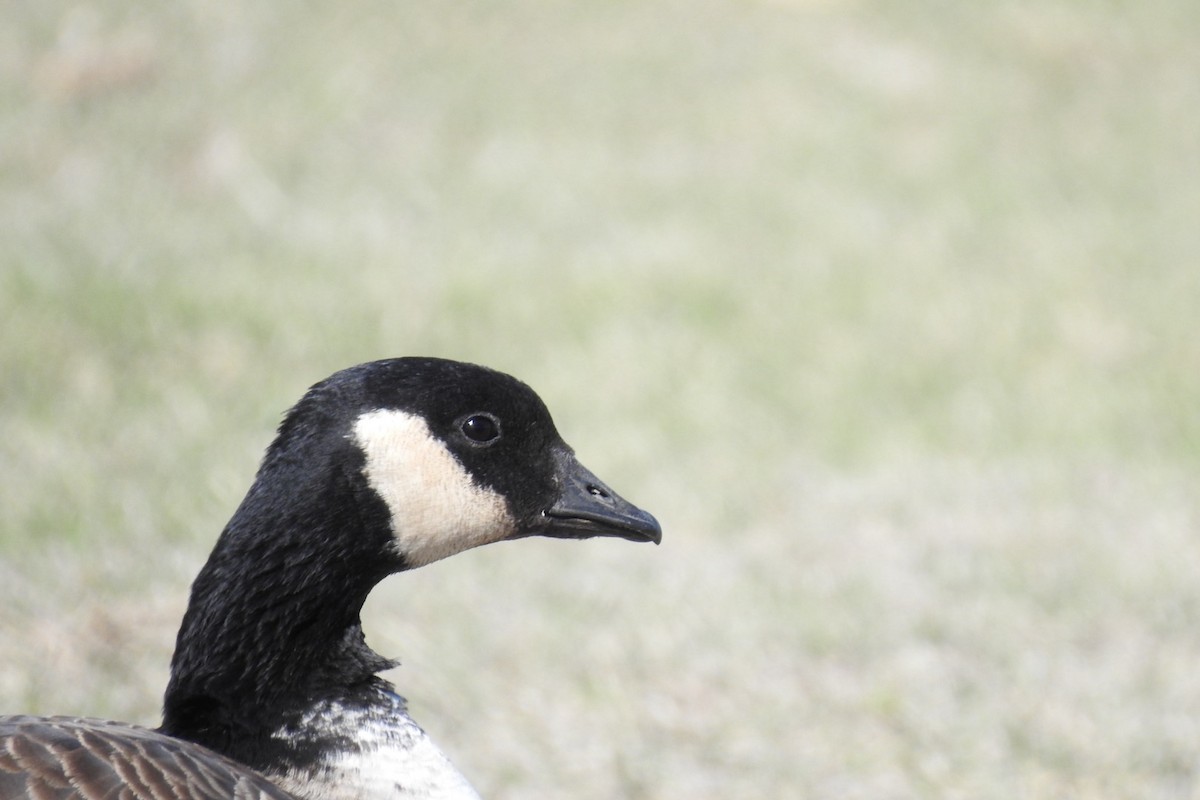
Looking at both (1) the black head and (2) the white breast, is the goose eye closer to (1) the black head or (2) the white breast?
(1) the black head

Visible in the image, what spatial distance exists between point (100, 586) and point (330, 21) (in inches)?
280

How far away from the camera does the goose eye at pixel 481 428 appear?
2.85 m

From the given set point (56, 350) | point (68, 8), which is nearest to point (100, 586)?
point (56, 350)

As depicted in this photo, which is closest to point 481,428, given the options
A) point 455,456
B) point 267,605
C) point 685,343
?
point 455,456

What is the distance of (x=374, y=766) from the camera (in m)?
2.64


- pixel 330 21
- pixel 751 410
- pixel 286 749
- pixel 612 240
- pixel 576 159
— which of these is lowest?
pixel 286 749

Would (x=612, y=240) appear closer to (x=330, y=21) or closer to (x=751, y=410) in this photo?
(x=751, y=410)

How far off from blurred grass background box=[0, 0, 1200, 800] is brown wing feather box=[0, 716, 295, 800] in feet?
6.13

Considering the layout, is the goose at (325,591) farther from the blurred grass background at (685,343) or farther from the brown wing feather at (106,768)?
the blurred grass background at (685,343)

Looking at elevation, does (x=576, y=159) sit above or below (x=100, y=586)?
above

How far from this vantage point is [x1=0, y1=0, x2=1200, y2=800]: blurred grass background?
186 inches

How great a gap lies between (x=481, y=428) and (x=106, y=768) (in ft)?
3.40

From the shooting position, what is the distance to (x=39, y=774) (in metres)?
2.27

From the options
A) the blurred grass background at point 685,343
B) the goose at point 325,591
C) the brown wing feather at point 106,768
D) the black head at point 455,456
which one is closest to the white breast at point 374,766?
the goose at point 325,591
